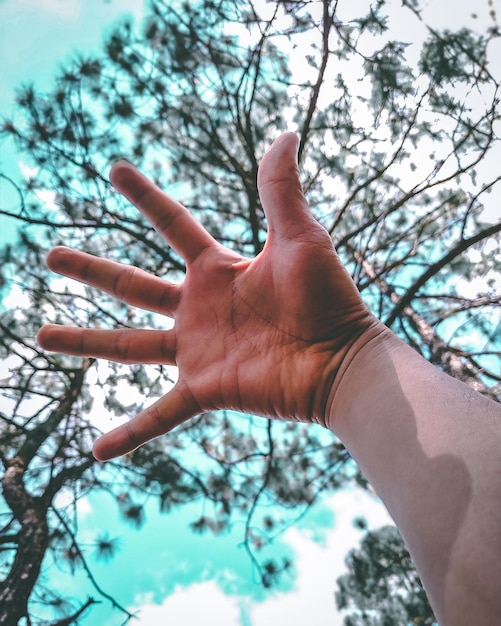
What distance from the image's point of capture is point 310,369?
98 centimetres

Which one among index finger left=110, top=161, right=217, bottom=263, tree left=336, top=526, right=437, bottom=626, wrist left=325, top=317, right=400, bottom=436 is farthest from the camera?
tree left=336, top=526, right=437, bottom=626

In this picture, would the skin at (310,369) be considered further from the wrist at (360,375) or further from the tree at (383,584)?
the tree at (383,584)

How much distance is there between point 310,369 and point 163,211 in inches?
26.1

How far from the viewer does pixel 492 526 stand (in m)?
0.54

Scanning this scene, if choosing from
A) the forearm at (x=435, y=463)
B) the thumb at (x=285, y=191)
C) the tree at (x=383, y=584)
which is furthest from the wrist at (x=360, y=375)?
the tree at (x=383, y=584)

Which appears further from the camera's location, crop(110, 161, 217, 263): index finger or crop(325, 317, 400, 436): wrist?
crop(110, 161, 217, 263): index finger

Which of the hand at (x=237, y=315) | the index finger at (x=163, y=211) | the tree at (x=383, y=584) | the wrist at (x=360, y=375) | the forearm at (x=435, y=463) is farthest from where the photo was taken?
the tree at (x=383, y=584)

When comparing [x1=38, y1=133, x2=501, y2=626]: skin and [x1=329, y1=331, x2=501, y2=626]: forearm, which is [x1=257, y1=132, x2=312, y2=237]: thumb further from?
[x1=329, y1=331, x2=501, y2=626]: forearm

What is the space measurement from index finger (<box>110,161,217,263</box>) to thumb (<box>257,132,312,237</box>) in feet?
1.07

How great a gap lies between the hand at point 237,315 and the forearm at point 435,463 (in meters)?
0.12

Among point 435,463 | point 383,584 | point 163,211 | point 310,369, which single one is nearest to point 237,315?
point 310,369

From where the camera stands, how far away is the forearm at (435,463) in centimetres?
53

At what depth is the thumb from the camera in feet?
3.22

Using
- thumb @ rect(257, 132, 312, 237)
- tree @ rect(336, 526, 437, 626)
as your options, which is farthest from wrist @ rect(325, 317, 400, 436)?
tree @ rect(336, 526, 437, 626)
